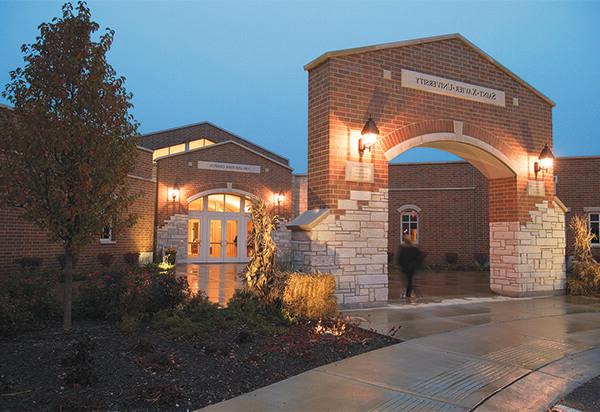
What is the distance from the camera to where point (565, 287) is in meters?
12.7

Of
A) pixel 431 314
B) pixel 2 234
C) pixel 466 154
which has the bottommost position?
pixel 431 314

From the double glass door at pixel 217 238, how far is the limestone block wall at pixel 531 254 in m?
14.4

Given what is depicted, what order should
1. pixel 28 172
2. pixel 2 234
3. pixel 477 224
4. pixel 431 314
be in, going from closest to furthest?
pixel 28 172
pixel 431 314
pixel 2 234
pixel 477 224

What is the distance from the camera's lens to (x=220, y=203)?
24547 millimetres

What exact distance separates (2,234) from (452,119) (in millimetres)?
12396

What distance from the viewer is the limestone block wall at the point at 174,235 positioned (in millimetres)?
21844

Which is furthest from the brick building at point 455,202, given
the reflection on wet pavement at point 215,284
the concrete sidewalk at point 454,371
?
the concrete sidewalk at point 454,371

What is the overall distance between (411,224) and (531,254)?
1167 cm

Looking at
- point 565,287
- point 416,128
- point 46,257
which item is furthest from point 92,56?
point 565,287

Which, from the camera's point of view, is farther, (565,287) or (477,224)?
(477,224)

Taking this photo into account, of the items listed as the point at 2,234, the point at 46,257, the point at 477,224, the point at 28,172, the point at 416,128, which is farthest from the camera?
the point at 477,224

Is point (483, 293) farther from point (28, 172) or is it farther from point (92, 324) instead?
point (28, 172)

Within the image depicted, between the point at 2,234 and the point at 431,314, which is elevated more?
the point at 2,234

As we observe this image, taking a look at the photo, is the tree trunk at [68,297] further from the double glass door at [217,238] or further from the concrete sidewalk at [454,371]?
the double glass door at [217,238]
